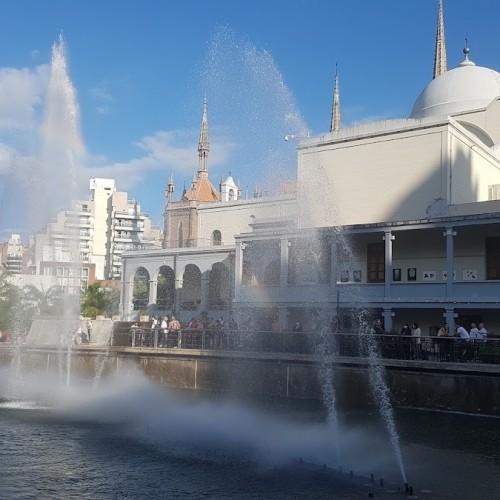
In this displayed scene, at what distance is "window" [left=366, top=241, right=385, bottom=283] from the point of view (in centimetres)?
3575

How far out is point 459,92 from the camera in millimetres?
46031

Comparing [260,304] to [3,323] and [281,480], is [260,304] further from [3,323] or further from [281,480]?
[281,480]

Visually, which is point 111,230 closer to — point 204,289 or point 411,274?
point 204,289

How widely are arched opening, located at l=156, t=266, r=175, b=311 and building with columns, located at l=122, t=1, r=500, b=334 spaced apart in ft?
39.4

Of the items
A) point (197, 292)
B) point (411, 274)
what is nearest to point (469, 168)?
point (411, 274)

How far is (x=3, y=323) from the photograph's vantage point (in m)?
44.1

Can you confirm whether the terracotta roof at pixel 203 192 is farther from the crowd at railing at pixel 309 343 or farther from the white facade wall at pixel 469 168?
the crowd at railing at pixel 309 343

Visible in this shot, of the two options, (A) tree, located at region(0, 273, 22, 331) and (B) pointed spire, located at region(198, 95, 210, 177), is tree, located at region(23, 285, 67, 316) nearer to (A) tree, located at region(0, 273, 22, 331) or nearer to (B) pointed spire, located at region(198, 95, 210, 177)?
(A) tree, located at region(0, 273, 22, 331)

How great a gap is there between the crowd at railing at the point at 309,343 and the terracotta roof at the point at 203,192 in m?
52.1

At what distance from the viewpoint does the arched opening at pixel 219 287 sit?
4994 cm

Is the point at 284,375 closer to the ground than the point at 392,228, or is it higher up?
closer to the ground

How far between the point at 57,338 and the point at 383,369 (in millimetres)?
18051

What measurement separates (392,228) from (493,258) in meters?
4.85

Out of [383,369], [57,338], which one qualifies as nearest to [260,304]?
[57,338]
